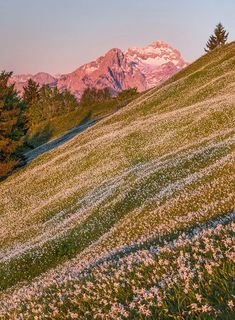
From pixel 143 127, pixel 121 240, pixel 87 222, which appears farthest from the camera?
pixel 143 127

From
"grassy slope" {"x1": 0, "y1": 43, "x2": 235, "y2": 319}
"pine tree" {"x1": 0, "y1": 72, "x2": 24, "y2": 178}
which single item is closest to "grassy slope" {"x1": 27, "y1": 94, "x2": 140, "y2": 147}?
"pine tree" {"x1": 0, "y1": 72, "x2": 24, "y2": 178}

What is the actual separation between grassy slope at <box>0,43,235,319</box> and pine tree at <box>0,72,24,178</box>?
398cm

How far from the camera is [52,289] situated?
746 cm

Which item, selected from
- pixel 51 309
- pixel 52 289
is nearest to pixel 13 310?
pixel 52 289

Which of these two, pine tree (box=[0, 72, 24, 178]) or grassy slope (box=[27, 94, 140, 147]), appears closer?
pine tree (box=[0, 72, 24, 178])

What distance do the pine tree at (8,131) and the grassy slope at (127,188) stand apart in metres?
3.98

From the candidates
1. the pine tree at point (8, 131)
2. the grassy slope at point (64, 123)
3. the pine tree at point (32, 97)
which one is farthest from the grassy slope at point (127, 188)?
the pine tree at point (32, 97)

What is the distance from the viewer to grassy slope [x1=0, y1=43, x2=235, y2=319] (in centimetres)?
1448

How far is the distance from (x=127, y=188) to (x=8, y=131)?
4438cm

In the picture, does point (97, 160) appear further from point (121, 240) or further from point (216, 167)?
point (121, 240)

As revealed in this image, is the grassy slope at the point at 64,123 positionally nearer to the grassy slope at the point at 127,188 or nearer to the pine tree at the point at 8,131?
the pine tree at the point at 8,131

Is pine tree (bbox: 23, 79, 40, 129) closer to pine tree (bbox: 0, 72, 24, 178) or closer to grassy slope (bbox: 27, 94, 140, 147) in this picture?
grassy slope (bbox: 27, 94, 140, 147)

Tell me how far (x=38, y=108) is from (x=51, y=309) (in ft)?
573

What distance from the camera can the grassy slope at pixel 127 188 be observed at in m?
14.5
